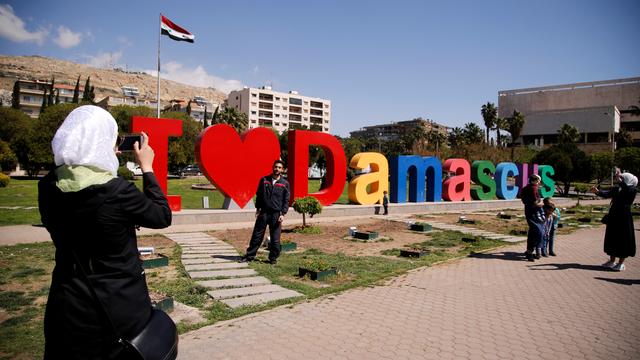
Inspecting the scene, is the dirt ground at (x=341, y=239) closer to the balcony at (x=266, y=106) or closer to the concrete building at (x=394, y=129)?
the balcony at (x=266, y=106)

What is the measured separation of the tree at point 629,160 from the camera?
41656mm

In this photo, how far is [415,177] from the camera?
918 inches

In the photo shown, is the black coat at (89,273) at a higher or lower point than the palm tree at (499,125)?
lower

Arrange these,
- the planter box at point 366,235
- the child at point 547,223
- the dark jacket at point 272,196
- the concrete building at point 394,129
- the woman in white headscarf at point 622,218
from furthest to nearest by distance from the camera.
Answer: the concrete building at point 394,129, the planter box at point 366,235, the child at point 547,223, the dark jacket at point 272,196, the woman in white headscarf at point 622,218

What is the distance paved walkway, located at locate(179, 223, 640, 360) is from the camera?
4637 mm

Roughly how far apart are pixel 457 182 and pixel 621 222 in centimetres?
1677

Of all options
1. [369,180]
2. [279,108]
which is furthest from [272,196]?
[279,108]

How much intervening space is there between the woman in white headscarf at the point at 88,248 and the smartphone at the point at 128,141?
1.53 ft

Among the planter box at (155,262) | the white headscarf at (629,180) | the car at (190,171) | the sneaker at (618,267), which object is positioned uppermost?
the car at (190,171)

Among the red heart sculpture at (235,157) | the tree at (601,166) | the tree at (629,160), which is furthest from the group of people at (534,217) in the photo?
the tree at (629,160)

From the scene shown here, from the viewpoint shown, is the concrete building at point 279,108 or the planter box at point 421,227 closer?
the planter box at point 421,227

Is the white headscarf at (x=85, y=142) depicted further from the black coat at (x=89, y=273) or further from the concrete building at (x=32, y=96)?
the concrete building at (x=32, y=96)

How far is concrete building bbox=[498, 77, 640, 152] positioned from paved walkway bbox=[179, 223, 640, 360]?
281ft

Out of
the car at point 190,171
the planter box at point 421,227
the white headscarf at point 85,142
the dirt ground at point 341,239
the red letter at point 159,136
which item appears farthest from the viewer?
the car at point 190,171
